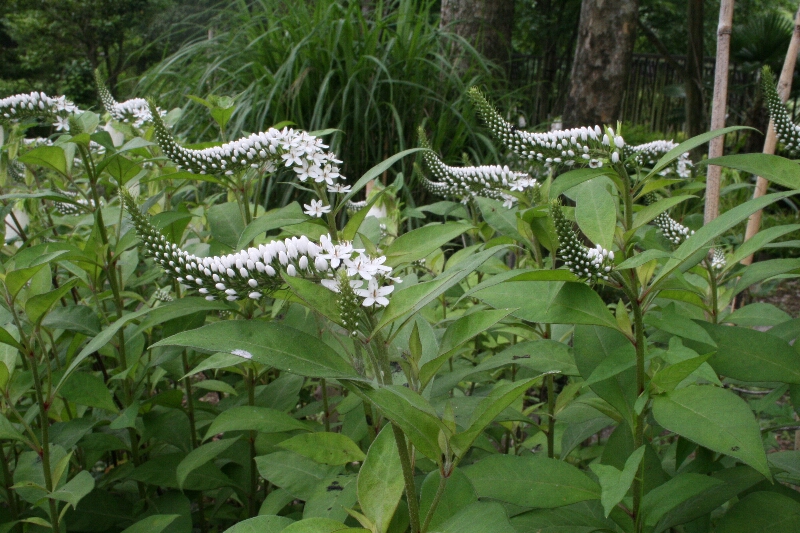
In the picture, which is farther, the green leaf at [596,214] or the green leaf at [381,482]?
the green leaf at [596,214]

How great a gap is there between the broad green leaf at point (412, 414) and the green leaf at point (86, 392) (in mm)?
975

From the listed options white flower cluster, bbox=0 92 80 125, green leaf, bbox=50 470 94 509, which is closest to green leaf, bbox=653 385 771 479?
green leaf, bbox=50 470 94 509

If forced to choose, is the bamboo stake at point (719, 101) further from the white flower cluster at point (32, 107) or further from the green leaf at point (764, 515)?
the white flower cluster at point (32, 107)

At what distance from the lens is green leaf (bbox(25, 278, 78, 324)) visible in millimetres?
1362

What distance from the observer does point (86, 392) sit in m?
1.55

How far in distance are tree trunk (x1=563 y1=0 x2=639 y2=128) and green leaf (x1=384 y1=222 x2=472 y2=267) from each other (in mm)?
3364

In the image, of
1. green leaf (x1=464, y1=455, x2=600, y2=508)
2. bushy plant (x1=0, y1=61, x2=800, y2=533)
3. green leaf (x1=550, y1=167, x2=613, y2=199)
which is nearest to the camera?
bushy plant (x1=0, y1=61, x2=800, y2=533)

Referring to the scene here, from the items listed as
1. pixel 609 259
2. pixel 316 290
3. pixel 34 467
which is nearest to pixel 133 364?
pixel 34 467

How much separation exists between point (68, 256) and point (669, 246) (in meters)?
1.53

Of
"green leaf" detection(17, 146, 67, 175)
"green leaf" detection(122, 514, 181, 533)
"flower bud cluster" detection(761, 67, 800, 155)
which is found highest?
"flower bud cluster" detection(761, 67, 800, 155)

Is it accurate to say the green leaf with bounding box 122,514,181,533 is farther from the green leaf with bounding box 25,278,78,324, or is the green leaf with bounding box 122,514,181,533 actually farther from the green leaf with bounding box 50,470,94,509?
the green leaf with bounding box 25,278,78,324

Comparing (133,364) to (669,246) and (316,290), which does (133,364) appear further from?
(669,246)

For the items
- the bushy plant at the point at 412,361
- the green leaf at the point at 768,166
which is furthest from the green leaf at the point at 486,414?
the green leaf at the point at 768,166

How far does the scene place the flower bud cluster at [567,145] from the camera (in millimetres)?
1368
